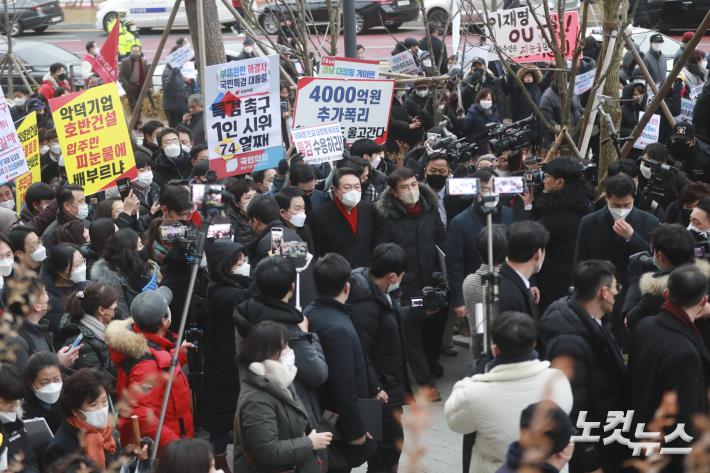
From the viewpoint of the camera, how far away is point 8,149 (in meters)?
9.23

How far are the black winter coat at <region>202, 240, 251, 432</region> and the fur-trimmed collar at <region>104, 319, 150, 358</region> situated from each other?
97 cm

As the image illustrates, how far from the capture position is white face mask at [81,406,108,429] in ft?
17.3

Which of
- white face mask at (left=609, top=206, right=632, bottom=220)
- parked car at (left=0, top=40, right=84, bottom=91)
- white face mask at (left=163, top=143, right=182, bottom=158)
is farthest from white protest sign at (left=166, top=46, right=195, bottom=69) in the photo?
white face mask at (left=609, top=206, right=632, bottom=220)

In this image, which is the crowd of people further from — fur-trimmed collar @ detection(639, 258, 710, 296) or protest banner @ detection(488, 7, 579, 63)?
protest banner @ detection(488, 7, 579, 63)

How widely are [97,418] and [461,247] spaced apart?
3629 millimetres

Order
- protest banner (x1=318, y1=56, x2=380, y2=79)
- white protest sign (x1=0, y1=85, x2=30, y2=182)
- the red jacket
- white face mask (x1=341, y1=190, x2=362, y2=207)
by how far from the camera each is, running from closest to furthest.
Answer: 1. the red jacket
2. white face mask (x1=341, y1=190, x2=362, y2=207)
3. white protest sign (x1=0, y1=85, x2=30, y2=182)
4. protest banner (x1=318, y1=56, x2=380, y2=79)

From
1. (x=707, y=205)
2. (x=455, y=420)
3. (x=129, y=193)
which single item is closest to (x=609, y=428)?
(x=455, y=420)

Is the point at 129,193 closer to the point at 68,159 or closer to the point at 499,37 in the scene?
the point at 68,159

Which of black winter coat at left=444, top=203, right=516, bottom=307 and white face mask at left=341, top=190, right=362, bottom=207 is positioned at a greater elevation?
white face mask at left=341, top=190, right=362, bottom=207

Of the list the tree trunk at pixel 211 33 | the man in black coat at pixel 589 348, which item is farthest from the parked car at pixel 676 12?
the man in black coat at pixel 589 348

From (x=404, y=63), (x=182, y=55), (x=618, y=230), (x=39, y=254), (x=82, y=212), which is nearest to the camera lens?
(x=618, y=230)

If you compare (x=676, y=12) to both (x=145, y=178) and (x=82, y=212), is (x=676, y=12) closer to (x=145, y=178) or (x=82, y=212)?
(x=145, y=178)

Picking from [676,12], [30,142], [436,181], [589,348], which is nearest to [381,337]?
[589,348]

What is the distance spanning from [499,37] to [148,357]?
29.1 ft
